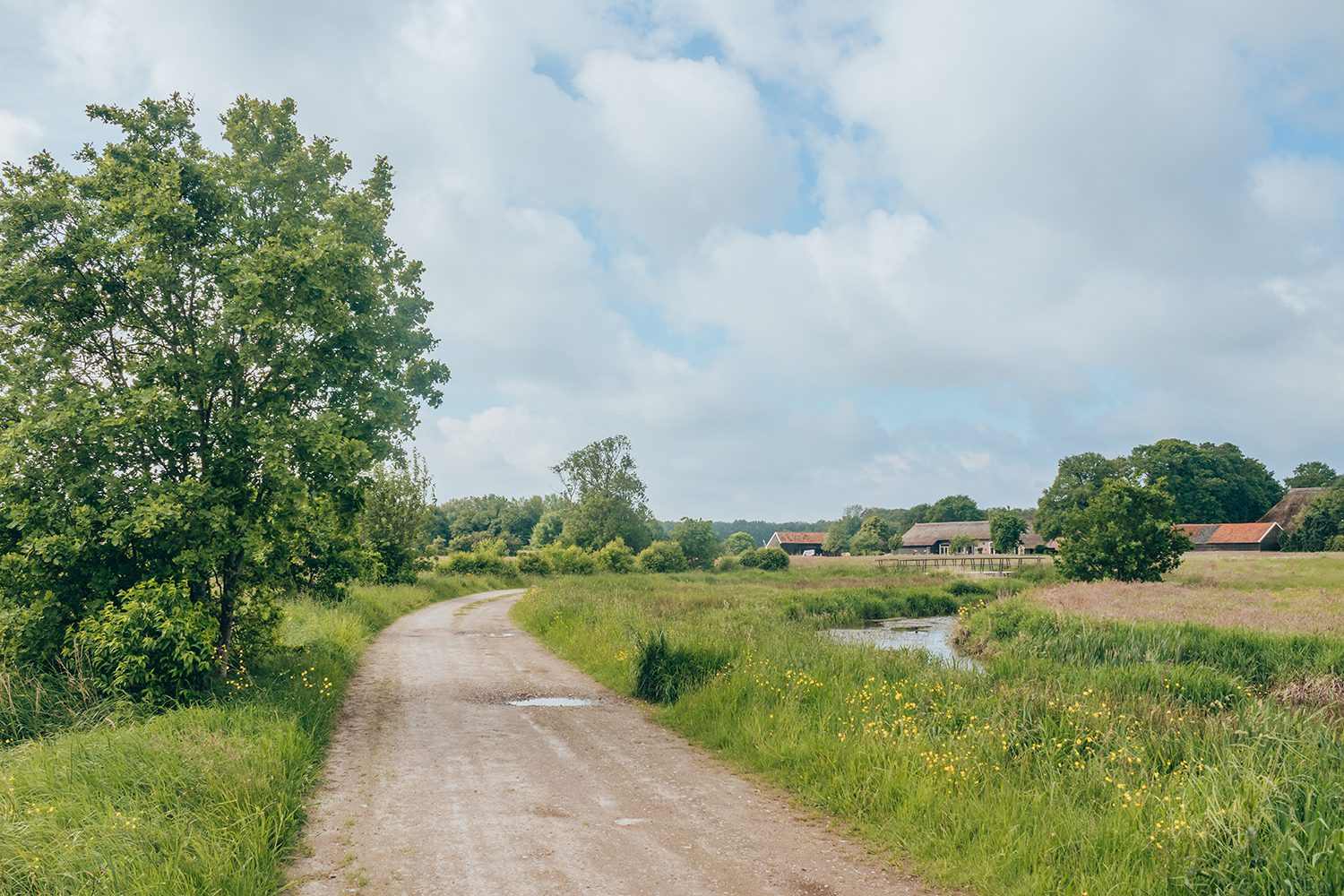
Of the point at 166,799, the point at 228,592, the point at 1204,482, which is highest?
the point at 1204,482

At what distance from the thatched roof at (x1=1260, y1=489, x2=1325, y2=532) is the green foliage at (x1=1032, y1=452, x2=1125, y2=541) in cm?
1571

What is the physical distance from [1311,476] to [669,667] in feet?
444

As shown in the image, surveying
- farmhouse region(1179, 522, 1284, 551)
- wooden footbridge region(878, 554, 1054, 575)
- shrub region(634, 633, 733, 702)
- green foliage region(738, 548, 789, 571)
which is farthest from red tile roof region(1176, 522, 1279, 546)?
shrub region(634, 633, 733, 702)

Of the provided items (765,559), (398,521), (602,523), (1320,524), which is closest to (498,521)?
(602,523)

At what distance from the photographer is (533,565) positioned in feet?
A: 197

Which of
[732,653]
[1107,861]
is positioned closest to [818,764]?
[1107,861]

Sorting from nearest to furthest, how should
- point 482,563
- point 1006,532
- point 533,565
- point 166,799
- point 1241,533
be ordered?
point 166,799 < point 482,563 < point 533,565 < point 1241,533 < point 1006,532

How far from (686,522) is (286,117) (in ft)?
207

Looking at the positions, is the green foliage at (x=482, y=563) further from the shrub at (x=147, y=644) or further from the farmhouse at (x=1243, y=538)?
the farmhouse at (x=1243, y=538)

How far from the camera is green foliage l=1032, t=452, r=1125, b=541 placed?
312ft

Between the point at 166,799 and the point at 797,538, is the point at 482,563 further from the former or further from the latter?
the point at 797,538

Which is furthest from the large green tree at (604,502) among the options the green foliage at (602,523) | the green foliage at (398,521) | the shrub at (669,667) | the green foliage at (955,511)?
the green foliage at (955,511)

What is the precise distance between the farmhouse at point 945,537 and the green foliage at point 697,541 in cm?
5183

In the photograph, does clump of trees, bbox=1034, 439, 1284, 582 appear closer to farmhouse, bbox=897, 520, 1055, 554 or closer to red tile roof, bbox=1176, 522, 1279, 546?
red tile roof, bbox=1176, 522, 1279, 546
